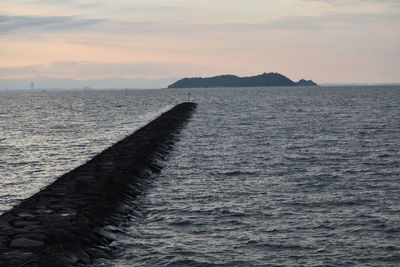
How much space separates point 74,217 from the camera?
1585 centimetres

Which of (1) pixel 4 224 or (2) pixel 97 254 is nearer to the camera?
(2) pixel 97 254

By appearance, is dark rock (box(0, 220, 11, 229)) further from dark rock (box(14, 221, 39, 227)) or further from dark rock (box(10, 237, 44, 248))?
dark rock (box(10, 237, 44, 248))

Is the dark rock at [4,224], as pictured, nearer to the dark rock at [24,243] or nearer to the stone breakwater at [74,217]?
the stone breakwater at [74,217]

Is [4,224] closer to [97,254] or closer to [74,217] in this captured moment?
[74,217]

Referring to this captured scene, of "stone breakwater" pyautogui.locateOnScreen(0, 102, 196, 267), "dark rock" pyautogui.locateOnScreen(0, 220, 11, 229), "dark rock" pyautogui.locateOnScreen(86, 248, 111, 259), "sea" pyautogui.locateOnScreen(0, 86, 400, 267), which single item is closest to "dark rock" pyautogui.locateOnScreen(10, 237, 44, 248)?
"stone breakwater" pyautogui.locateOnScreen(0, 102, 196, 267)

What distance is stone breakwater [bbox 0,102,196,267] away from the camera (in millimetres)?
12808

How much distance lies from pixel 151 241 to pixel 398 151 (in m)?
24.3

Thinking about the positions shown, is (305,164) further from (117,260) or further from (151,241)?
(117,260)

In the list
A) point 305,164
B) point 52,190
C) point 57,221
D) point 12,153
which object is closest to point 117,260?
point 57,221

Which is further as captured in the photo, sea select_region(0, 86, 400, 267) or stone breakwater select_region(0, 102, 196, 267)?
sea select_region(0, 86, 400, 267)

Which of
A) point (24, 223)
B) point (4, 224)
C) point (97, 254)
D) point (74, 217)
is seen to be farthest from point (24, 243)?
point (74, 217)

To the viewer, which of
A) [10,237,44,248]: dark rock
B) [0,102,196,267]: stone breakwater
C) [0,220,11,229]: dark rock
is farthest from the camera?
[0,220,11,229]: dark rock

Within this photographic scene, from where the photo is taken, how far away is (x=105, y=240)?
15.2m

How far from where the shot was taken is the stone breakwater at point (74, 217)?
42.0 ft
